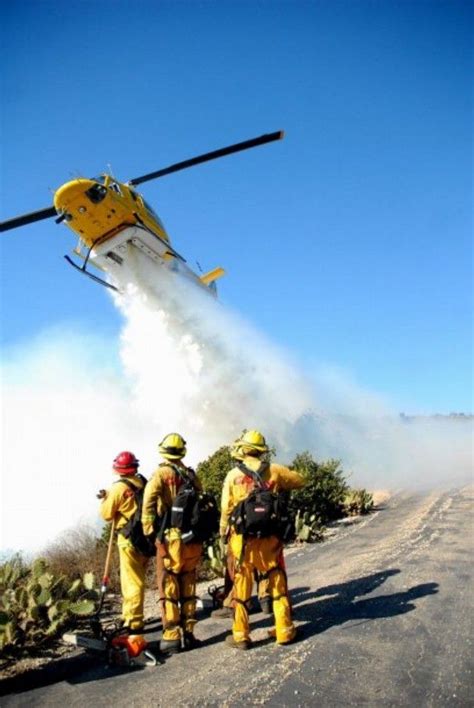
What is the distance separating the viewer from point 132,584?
5207 millimetres

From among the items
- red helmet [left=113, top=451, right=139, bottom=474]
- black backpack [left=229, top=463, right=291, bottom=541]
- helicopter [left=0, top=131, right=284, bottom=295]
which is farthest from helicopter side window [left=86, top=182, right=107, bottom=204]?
black backpack [left=229, top=463, right=291, bottom=541]

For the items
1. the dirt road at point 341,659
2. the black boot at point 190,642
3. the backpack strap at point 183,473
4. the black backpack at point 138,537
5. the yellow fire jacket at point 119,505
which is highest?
the backpack strap at point 183,473

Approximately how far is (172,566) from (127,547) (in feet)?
1.94

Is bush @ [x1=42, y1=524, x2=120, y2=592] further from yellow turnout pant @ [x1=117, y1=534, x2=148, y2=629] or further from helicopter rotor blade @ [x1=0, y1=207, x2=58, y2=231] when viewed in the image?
helicopter rotor blade @ [x1=0, y1=207, x2=58, y2=231]

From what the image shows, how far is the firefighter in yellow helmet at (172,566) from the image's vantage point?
196 inches

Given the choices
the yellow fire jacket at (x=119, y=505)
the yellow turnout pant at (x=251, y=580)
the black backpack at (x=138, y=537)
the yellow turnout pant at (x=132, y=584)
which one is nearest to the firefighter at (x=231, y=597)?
the yellow turnout pant at (x=251, y=580)

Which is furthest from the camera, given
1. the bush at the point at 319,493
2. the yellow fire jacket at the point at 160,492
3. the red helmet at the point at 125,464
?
the bush at the point at 319,493

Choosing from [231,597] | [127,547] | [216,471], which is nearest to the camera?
[127,547]

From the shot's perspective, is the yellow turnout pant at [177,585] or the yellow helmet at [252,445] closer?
the yellow turnout pant at [177,585]

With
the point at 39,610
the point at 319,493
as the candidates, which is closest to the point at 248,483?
the point at 39,610

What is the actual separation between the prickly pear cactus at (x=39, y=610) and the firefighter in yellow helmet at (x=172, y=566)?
3.49 ft

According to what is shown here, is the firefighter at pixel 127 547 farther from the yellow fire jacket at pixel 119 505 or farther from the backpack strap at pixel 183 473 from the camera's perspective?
the backpack strap at pixel 183 473

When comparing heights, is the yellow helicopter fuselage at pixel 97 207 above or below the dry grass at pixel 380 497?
above

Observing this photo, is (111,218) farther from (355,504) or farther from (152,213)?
(355,504)
